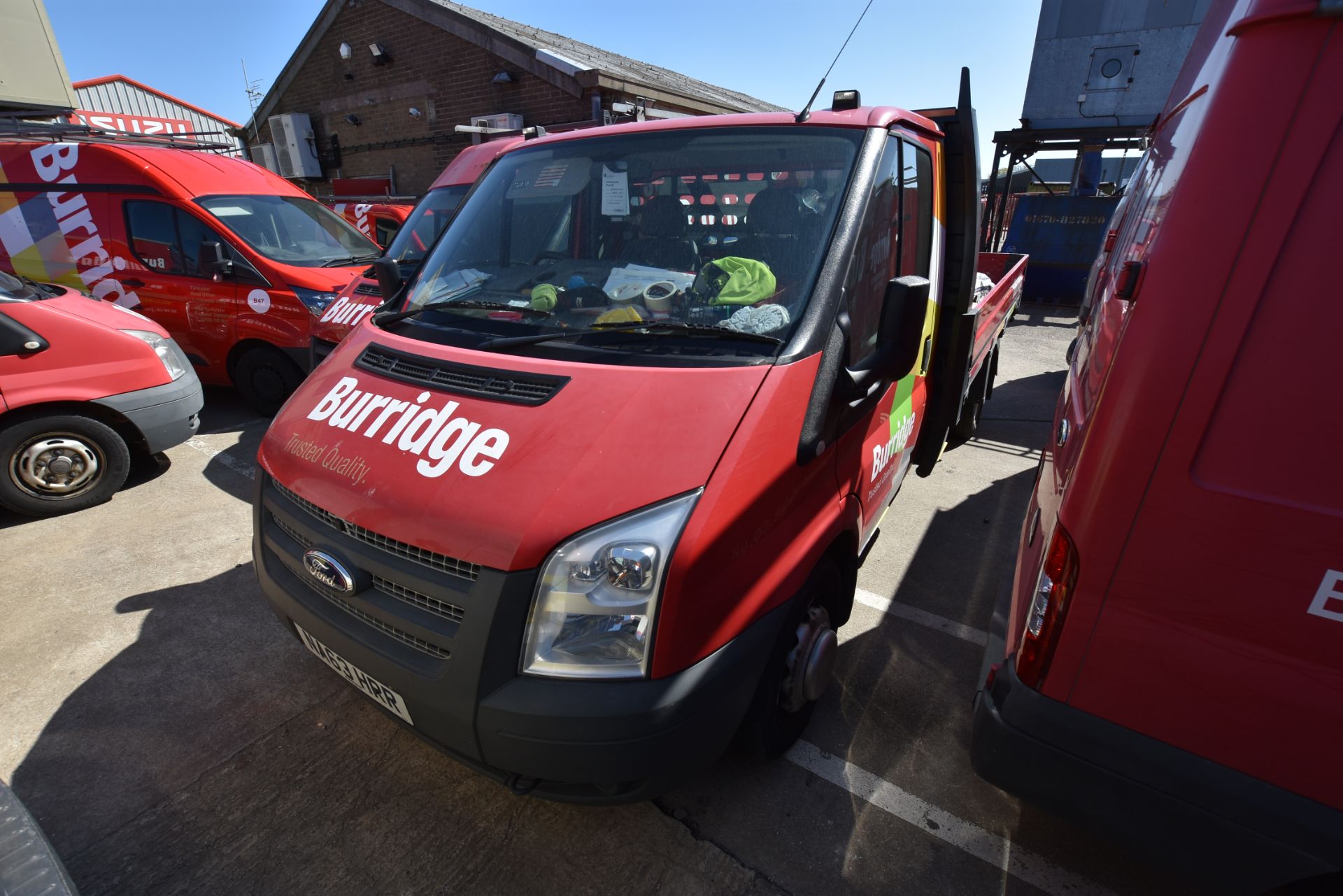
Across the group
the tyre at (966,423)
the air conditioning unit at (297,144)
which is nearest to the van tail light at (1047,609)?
the tyre at (966,423)

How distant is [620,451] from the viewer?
1.68 metres

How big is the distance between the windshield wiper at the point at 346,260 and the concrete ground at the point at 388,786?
11.0 ft

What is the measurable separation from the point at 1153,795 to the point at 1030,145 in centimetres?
1618

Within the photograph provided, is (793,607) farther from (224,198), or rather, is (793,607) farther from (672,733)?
(224,198)

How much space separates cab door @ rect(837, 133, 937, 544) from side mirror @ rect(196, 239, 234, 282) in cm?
541

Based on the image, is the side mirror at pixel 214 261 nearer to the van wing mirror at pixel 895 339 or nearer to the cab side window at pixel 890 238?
the cab side window at pixel 890 238

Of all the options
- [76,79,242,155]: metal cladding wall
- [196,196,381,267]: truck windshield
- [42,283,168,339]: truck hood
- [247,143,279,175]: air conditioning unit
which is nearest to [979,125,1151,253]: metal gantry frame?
[196,196,381,267]: truck windshield

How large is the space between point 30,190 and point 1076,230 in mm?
14217

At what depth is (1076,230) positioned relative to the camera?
11.4m

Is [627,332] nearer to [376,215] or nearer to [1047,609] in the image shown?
[1047,609]

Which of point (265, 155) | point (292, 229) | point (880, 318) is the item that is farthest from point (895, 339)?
point (265, 155)

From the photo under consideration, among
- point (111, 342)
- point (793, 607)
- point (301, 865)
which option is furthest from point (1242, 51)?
point (111, 342)

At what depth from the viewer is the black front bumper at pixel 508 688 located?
1.58 metres

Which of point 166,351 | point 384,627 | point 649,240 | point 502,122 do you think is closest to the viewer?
point 384,627
